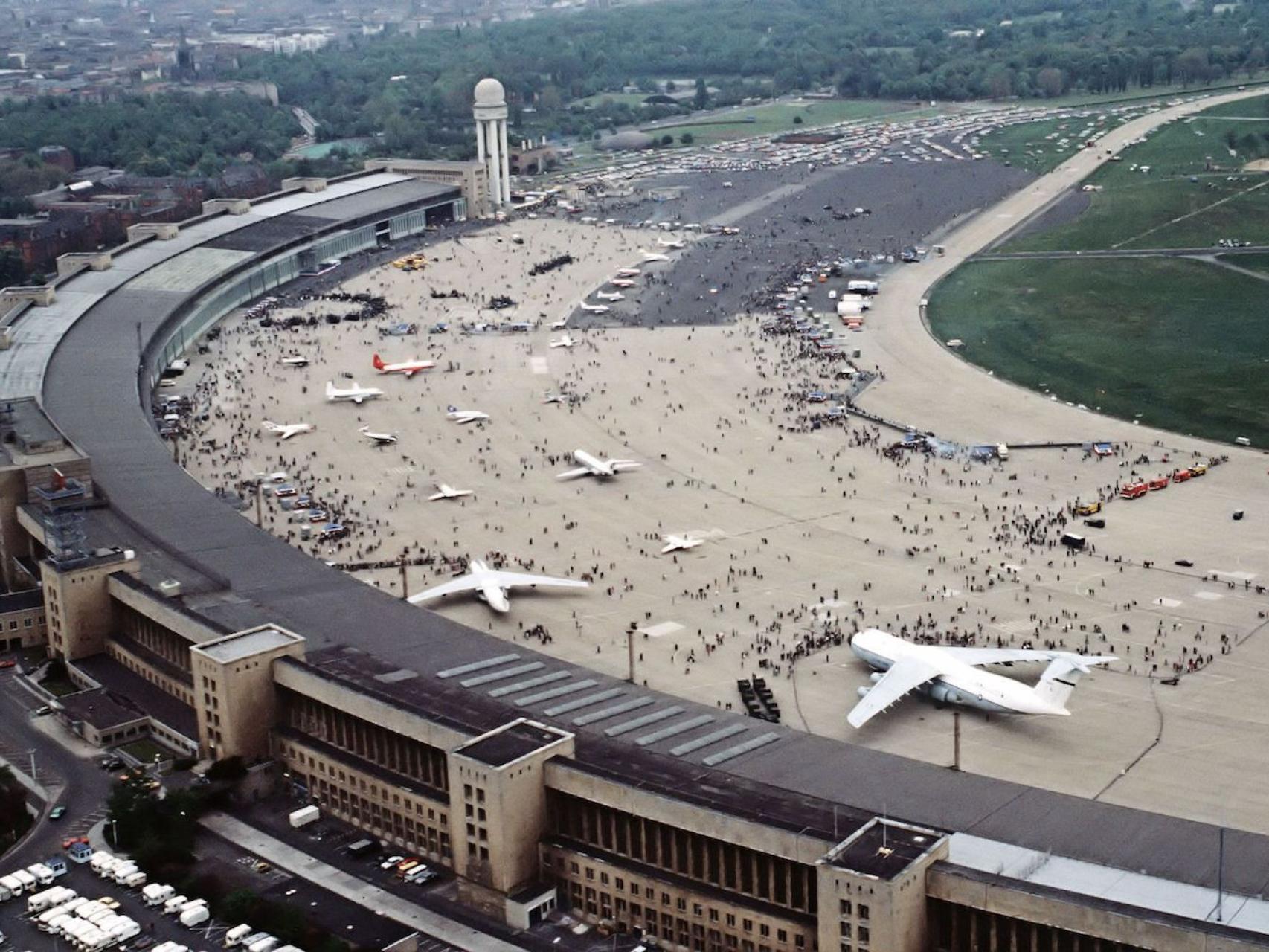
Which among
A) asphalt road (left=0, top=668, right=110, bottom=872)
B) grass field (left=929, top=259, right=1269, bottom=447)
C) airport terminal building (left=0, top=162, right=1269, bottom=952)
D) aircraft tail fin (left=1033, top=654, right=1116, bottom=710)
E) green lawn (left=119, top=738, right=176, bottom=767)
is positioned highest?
airport terminal building (left=0, top=162, right=1269, bottom=952)

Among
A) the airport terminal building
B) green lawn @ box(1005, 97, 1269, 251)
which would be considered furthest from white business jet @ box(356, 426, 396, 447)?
green lawn @ box(1005, 97, 1269, 251)

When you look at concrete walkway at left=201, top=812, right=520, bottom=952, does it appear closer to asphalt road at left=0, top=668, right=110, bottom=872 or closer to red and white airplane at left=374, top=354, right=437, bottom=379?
asphalt road at left=0, top=668, right=110, bottom=872

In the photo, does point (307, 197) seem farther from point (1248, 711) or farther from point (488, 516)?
point (1248, 711)

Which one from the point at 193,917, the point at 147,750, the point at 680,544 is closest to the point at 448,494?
the point at 680,544

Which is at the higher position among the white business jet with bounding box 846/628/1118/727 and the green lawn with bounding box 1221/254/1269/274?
the white business jet with bounding box 846/628/1118/727

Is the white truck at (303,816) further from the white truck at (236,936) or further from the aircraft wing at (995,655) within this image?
the aircraft wing at (995,655)

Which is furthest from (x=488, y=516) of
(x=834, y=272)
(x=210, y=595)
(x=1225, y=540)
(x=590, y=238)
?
(x=590, y=238)

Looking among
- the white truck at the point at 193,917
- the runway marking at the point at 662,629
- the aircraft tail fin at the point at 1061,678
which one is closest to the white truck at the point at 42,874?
the white truck at the point at 193,917
